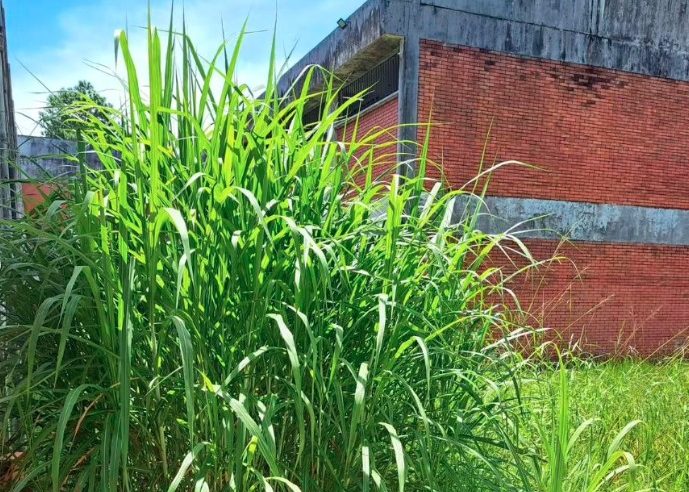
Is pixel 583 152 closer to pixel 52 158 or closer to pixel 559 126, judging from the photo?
pixel 559 126

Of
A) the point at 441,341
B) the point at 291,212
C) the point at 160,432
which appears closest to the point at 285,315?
the point at 291,212

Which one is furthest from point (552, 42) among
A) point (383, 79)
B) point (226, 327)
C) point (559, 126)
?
point (226, 327)

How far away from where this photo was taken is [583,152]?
33.1 feet

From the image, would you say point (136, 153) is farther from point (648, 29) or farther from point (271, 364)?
point (648, 29)

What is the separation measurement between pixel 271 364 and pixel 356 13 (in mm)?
8704

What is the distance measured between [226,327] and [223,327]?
17 mm

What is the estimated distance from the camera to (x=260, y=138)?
1.75 metres

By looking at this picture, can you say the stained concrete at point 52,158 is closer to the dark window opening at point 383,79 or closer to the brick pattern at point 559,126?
the brick pattern at point 559,126

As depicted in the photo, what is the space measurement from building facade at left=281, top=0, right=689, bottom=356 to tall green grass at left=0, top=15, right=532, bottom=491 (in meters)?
6.94

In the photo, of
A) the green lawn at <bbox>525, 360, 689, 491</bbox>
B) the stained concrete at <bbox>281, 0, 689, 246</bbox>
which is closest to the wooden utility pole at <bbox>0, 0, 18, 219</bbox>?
the green lawn at <bbox>525, 360, 689, 491</bbox>

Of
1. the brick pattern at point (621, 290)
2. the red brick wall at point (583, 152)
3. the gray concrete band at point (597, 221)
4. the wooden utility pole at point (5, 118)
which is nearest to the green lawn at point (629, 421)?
the wooden utility pole at point (5, 118)

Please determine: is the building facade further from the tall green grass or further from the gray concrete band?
the tall green grass

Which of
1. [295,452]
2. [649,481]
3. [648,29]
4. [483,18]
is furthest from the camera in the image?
[648,29]

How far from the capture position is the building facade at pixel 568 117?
9.13 metres
